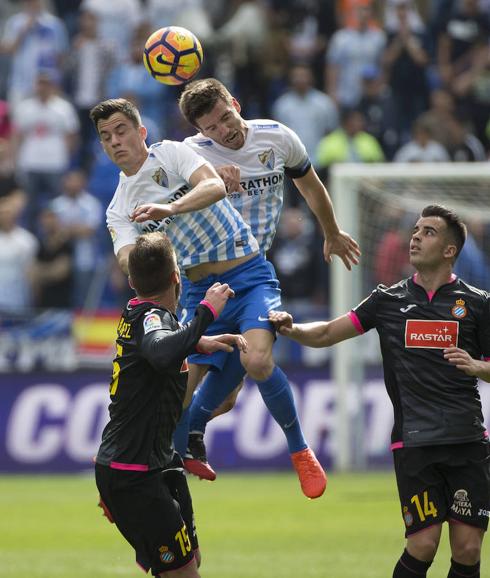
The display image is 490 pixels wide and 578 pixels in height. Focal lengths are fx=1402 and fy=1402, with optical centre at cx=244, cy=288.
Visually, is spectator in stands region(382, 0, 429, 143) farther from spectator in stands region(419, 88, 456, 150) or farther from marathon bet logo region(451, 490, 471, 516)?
marathon bet logo region(451, 490, 471, 516)

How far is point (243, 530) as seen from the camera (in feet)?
41.9

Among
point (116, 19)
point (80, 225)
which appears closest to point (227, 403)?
point (80, 225)

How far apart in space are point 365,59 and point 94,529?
996 cm

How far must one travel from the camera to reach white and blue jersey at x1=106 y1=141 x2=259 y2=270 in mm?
8703

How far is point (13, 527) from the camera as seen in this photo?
13.0 metres

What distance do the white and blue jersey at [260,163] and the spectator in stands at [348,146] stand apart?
9.67 meters

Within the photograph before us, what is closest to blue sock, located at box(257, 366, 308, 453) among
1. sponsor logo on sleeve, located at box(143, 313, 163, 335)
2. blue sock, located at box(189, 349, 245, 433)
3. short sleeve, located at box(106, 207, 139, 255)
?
blue sock, located at box(189, 349, 245, 433)

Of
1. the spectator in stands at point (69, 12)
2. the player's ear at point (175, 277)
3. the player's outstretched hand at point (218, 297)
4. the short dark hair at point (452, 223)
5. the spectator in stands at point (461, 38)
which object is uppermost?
the spectator in stands at point (69, 12)

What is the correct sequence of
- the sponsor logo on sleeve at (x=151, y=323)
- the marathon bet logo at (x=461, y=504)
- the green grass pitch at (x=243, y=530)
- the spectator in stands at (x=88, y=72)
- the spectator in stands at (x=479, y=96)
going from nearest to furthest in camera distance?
the sponsor logo on sleeve at (x=151, y=323) → the marathon bet logo at (x=461, y=504) → the green grass pitch at (x=243, y=530) → the spectator in stands at (x=88, y=72) → the spectator in stands at (x=479, y=96)

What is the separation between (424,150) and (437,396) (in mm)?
12007

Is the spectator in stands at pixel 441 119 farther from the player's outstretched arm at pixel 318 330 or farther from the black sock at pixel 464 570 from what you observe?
the black sock at pixel 464 570

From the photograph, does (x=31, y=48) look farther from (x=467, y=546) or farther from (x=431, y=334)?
(x=467, y=546)

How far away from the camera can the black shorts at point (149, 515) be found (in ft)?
23.3

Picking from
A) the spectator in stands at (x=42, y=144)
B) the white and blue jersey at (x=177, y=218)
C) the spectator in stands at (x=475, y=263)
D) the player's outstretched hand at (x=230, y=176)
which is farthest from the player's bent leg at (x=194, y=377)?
the spectator in stands at (x=42, y=144)
